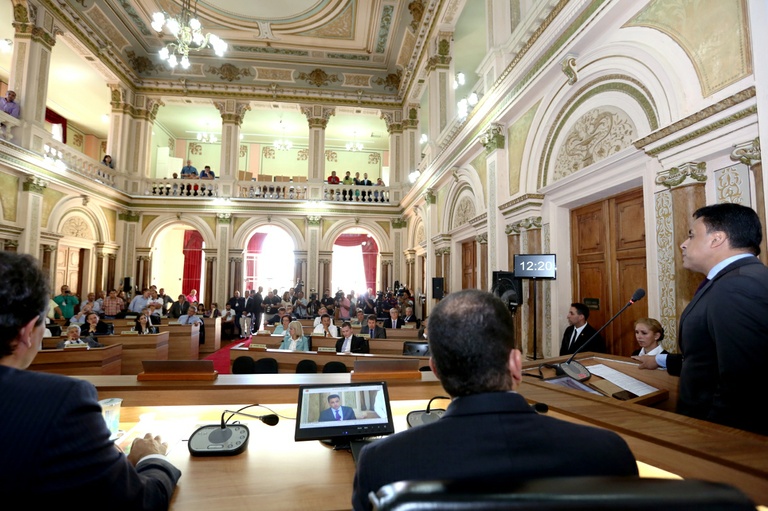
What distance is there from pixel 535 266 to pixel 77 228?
39.0 ft

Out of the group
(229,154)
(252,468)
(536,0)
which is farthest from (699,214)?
(229,154)

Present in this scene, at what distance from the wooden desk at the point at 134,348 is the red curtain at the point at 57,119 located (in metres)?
10.7

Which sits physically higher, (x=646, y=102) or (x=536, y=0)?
(x=536, y=0)

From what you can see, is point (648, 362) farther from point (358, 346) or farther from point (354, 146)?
point (354, 146)

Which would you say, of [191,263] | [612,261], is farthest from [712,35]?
[191,263]

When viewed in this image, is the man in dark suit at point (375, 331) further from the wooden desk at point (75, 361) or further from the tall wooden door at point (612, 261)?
the wooden desk at point (75, 361)

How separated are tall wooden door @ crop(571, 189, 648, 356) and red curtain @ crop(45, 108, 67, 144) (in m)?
15.9

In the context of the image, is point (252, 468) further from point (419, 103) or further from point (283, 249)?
point (283, 249)

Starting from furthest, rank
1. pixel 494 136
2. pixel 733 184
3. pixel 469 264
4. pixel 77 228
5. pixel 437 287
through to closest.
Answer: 1. pixel 77 228
2. pixel 437 287
3. pixel 469 264
4. pixel 494 136
5. pixel 733 184

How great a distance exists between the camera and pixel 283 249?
1728 cm

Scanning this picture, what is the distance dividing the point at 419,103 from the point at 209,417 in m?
12.8

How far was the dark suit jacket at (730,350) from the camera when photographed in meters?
1.50

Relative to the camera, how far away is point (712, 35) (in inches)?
111

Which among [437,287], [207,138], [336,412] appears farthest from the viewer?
[207,138]
